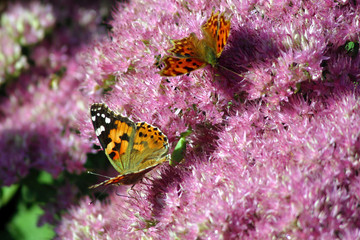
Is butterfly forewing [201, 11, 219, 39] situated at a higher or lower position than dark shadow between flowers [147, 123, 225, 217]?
higher

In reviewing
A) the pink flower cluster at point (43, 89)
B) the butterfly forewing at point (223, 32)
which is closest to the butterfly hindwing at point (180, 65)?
the butterfly forewing at point (223, 32)

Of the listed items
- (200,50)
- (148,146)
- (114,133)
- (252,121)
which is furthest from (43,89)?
(252,121)

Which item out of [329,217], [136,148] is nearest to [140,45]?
[136,148]

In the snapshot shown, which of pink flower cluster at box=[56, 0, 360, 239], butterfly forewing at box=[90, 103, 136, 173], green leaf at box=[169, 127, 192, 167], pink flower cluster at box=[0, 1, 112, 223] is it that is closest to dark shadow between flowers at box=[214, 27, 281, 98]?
pink flower cluster at box=[56, 0, 360, 239]

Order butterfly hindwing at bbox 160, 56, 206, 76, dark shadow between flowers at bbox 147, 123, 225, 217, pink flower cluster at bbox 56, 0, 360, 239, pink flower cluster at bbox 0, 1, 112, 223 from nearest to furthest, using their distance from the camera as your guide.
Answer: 1. pink flower cluster at bbox 56, 0, 360, 239
2. butterfly hindwing at bbox 160, 56, 206, 76
3. dark shadow between flowers at bbox 147, 123, 225, 217
4. pink flower cluster at bbox 0, 1, 112, 223

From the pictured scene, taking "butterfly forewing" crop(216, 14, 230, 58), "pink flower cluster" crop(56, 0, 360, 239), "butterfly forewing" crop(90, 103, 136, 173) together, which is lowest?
"pink flower cluster" crop(56, 0, 360, 239)

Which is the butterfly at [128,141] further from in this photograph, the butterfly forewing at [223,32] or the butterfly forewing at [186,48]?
the butterfly forewing at [223,32]

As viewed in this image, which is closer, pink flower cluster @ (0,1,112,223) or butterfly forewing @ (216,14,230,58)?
butterfly forewing @ (216,14,230,58)

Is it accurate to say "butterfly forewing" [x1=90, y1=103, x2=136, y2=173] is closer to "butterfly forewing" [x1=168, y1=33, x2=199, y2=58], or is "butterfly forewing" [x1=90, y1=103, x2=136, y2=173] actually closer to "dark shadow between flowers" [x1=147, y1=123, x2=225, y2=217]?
"dark shadow between flowers" [x1=147, y1=123, x2=225, y2=217]
